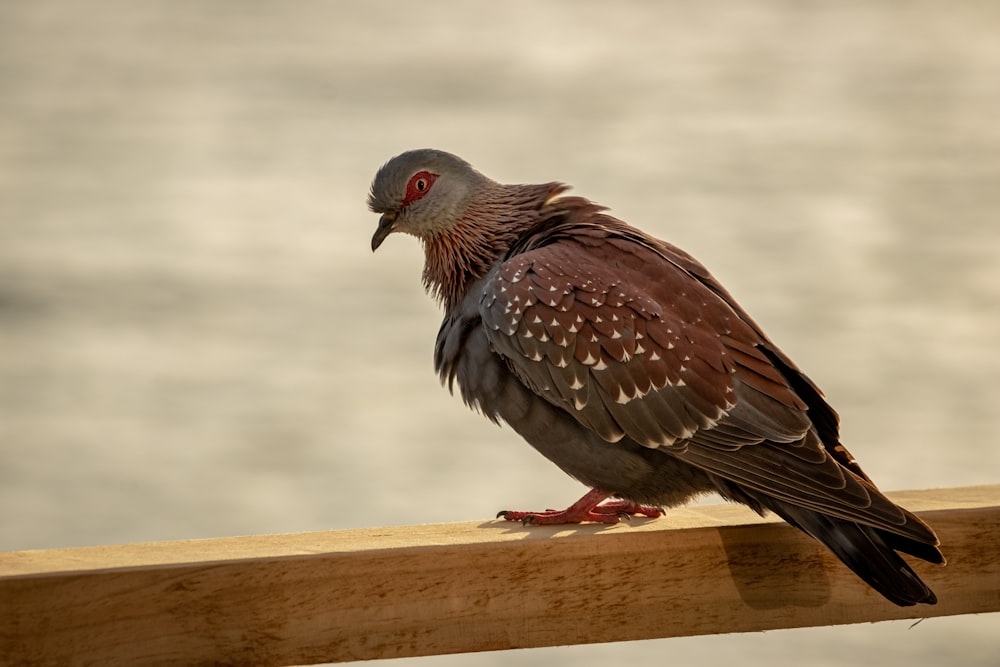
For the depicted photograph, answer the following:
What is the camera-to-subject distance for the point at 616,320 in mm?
3375

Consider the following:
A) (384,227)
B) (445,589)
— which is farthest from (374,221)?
(445,589)

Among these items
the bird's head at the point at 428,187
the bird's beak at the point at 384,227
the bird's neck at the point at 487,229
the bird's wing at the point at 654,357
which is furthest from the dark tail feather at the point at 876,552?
the bird's beak at the point at 384,227

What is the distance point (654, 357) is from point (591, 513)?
0.40 metres

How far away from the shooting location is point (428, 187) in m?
3.93

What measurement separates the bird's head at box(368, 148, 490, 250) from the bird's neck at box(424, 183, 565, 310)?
1.3 inches

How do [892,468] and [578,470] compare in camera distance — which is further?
[892,468]

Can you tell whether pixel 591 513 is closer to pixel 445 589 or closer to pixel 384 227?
pixel 445 589

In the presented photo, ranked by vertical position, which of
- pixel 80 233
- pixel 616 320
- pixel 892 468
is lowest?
pixel 616 320

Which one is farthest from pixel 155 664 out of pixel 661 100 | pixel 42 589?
pixel 661 100

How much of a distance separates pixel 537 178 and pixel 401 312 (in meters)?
1.24

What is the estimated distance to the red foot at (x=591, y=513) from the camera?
3287 mm

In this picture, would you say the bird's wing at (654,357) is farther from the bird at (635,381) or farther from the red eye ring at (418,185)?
the red eye ring at (418,185)

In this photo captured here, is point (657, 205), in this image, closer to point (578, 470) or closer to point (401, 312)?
point (401, 312)

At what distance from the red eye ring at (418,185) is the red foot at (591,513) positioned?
3.28ft
